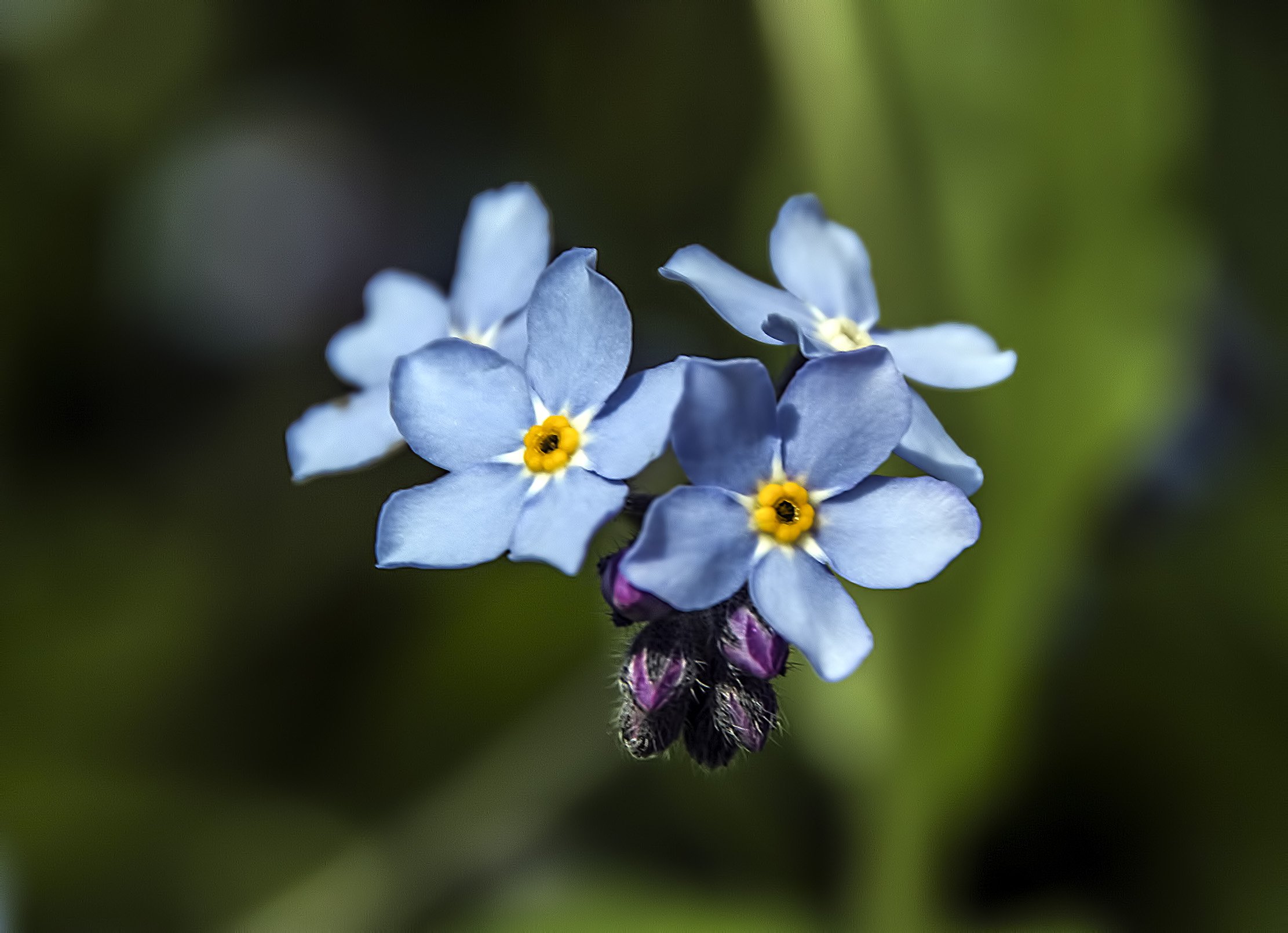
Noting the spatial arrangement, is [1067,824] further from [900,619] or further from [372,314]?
[372,314]

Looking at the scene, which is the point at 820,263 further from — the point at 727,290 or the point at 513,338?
the point at 513,338

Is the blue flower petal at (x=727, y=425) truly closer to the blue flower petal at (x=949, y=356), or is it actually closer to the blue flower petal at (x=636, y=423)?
the blue flower petal at (x=636, y=423)

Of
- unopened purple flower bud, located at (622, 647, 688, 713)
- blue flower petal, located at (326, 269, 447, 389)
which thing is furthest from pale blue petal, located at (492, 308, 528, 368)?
unopened purple flower bud, located at (622, 647, 688, 713)

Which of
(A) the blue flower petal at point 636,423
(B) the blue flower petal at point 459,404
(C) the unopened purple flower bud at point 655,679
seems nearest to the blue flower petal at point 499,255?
(B) the blue flower petal at point 459,404

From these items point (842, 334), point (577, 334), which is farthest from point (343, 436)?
point (842, 334)

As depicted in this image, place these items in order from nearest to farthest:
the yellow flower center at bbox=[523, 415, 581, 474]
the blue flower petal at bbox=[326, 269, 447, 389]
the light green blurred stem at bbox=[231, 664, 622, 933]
→ the yellow flower center at bbox=[523, 415, 581, 474], the blue flower petal at bbox=[326, 269, 447, 389], the light green blurred stem at bbox=[231, 664, 622, 933]

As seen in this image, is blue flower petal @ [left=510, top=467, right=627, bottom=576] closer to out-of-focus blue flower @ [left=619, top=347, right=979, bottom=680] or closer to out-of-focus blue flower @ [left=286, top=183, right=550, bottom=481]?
out-of-focus blue flower @ [left=619, top=347, right=979, bottom=680]
